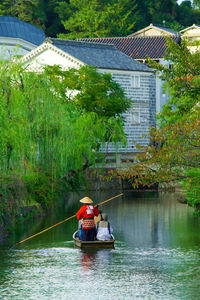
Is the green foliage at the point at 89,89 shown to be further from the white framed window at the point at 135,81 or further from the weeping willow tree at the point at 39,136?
the white framed window at the point at 135,81

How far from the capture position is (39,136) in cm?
3656

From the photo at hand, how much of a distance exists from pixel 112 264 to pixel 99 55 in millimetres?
42951

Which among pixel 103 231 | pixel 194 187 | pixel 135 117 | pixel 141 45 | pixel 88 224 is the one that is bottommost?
pixel 103 231

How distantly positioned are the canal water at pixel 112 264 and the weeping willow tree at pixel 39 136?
2.37 meters

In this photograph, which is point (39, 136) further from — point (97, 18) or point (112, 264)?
point (97, 18)

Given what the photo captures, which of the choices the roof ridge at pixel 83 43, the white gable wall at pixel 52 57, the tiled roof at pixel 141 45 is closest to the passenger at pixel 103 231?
the white gable wall at pixel 52 57

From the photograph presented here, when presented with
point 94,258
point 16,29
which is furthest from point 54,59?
point 94,258

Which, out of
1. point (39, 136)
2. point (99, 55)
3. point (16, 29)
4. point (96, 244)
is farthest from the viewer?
point (16, 29)

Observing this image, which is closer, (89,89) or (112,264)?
(112,264)

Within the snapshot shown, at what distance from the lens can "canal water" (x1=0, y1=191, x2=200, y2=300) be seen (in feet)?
57.3

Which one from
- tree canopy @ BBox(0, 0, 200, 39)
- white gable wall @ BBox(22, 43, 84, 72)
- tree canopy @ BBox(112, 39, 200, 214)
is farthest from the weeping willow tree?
tree canopy @ BBox(0, 0, 200, 39)

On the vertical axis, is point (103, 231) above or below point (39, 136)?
below

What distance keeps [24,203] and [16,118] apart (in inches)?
181

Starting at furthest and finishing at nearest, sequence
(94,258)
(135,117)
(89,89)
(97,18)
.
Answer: (97,18) → (135,117) → (89,89) → (94,258)
